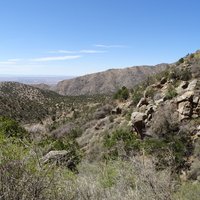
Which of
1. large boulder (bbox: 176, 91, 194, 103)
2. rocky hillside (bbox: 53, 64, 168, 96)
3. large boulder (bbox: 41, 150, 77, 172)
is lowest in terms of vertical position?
rocky hillside (bbox: 53, 64, 168, 96)

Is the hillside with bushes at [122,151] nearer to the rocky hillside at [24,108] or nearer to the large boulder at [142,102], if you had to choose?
the large boulder at [142,102]

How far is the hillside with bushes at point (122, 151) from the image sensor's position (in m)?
8.39

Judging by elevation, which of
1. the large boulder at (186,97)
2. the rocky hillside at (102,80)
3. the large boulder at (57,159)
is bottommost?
the rocky hillside at (102,80)

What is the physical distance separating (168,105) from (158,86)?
6.69 meters

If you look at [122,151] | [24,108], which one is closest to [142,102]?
[122,151]

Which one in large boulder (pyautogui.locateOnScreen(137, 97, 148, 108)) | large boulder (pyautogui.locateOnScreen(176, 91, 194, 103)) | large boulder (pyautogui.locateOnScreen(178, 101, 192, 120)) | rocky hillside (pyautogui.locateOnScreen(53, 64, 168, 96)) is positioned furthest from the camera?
rocky hillside (pyautogui.locateOnScreen(53, 64, 168, 96))

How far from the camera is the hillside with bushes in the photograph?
839 centimetres

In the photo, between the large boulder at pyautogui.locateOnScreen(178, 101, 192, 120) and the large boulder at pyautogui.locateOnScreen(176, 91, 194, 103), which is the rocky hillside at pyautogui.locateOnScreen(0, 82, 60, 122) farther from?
the large boulder at pyautogui.locateOnScreen(178, 101, 192, 120)

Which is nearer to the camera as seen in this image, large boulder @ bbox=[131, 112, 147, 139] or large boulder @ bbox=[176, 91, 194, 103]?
large boulder @ bbox=[176, 91, 194, 103]

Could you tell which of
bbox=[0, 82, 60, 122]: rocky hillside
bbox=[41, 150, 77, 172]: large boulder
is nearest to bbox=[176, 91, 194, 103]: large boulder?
bbox=[41, 150, 77, 172]: large boulder

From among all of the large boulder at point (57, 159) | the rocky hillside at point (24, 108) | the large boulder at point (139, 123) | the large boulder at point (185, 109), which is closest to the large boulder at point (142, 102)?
the large boulder at point (139, 123)

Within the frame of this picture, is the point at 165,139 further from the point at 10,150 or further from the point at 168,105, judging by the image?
the point at 10,150

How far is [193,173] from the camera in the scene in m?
18.8

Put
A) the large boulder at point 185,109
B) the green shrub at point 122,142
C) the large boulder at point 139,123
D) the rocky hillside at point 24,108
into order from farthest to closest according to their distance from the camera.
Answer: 1. the rocky hillside at point 24,108
2. the large boulder at point 139,123
3. the large boulder at point 185,109
4. the green shrub at point 122,142
